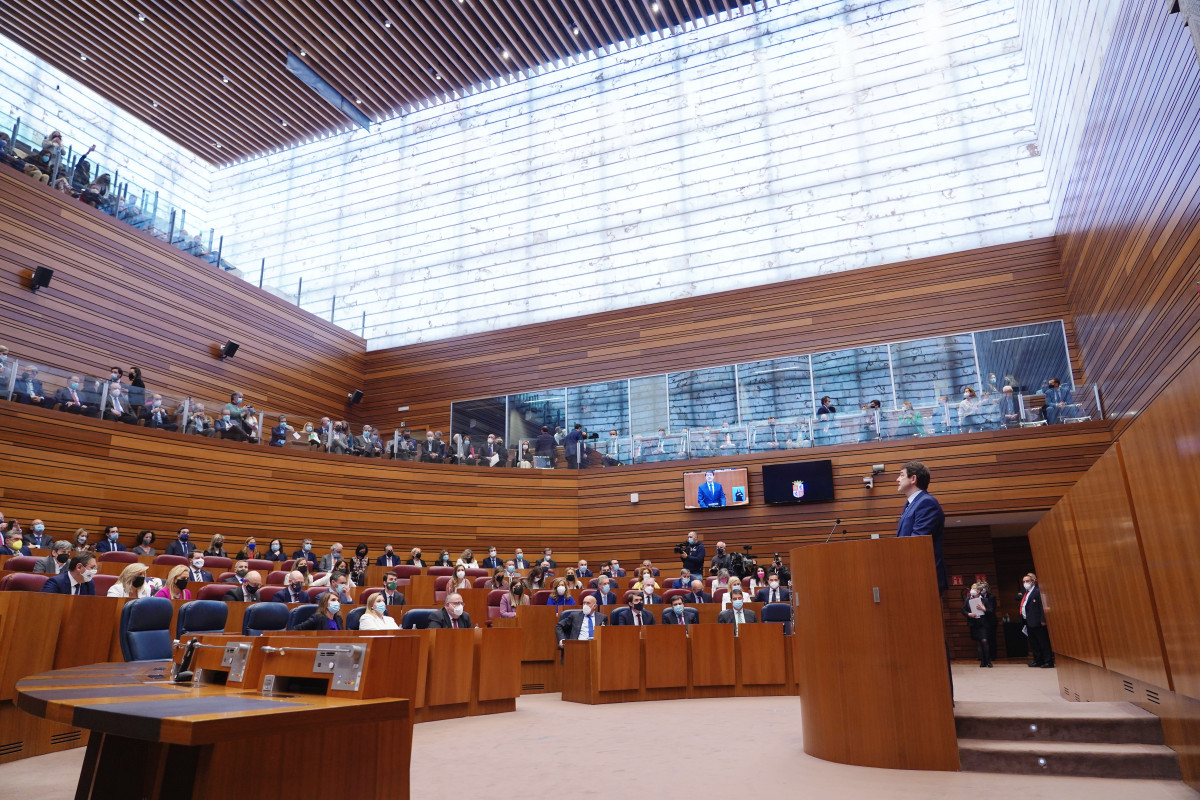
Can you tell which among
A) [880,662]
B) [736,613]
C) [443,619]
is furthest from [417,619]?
[880,662]

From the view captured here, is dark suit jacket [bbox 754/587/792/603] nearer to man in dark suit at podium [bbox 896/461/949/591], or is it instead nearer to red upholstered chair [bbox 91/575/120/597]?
man in dark suit at podium [bbox 896/461/949/591]

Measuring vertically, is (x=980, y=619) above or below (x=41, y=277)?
below

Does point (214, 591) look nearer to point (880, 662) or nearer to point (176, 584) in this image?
point (176, 584)

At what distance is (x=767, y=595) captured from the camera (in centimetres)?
962

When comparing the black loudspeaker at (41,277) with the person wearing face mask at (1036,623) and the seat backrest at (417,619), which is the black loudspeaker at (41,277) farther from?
the person wearing face mask at (1036,623)

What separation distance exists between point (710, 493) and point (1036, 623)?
16.6 feet

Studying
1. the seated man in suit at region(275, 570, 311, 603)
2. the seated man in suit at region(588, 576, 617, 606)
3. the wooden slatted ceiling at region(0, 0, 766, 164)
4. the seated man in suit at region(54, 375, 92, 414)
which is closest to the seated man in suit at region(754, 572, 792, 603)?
the seated man in suit at region(588, 576, 617, 606)

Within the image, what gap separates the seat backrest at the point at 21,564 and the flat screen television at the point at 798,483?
9458 millimetres

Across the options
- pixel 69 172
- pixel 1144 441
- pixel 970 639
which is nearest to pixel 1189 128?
pixel 1144 441

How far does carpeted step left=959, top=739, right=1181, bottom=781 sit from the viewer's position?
11.0 ft

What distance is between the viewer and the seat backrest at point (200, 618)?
374 centimetres

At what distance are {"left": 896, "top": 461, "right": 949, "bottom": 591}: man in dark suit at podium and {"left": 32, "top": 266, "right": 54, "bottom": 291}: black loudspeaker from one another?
12010 mm

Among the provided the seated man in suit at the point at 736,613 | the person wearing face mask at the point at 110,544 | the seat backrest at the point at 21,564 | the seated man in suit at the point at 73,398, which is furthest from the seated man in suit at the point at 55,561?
the seated man in suit at the point at 736,613

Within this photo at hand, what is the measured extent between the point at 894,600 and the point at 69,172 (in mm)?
13257
